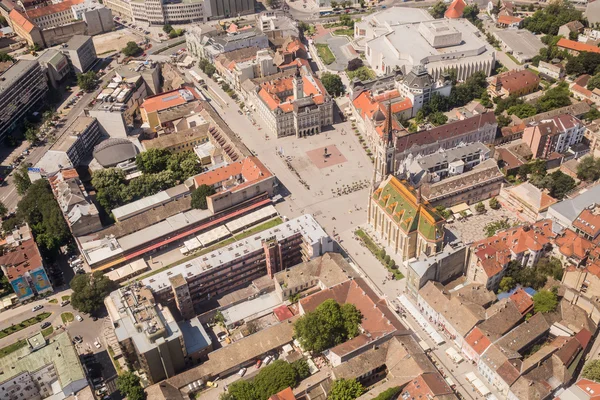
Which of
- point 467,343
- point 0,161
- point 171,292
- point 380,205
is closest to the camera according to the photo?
point 467,343

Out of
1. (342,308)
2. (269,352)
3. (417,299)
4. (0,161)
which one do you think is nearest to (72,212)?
(0,161)

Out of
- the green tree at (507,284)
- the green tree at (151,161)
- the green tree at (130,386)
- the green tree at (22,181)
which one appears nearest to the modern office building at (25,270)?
the green tree at (22,181)

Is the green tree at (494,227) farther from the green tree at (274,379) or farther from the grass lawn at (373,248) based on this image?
the green tree at (274,379)

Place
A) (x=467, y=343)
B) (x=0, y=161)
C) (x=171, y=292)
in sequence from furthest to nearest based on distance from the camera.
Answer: (x=0, y=161) < (x=171, y=292) < (x=467, y=343)

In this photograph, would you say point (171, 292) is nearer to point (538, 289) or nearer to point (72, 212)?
point (72, 212)

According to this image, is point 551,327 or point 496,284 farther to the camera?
point 496,284

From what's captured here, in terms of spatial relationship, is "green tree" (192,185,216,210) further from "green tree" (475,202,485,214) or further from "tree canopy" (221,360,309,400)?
"green tree" (475,202,485,214)
